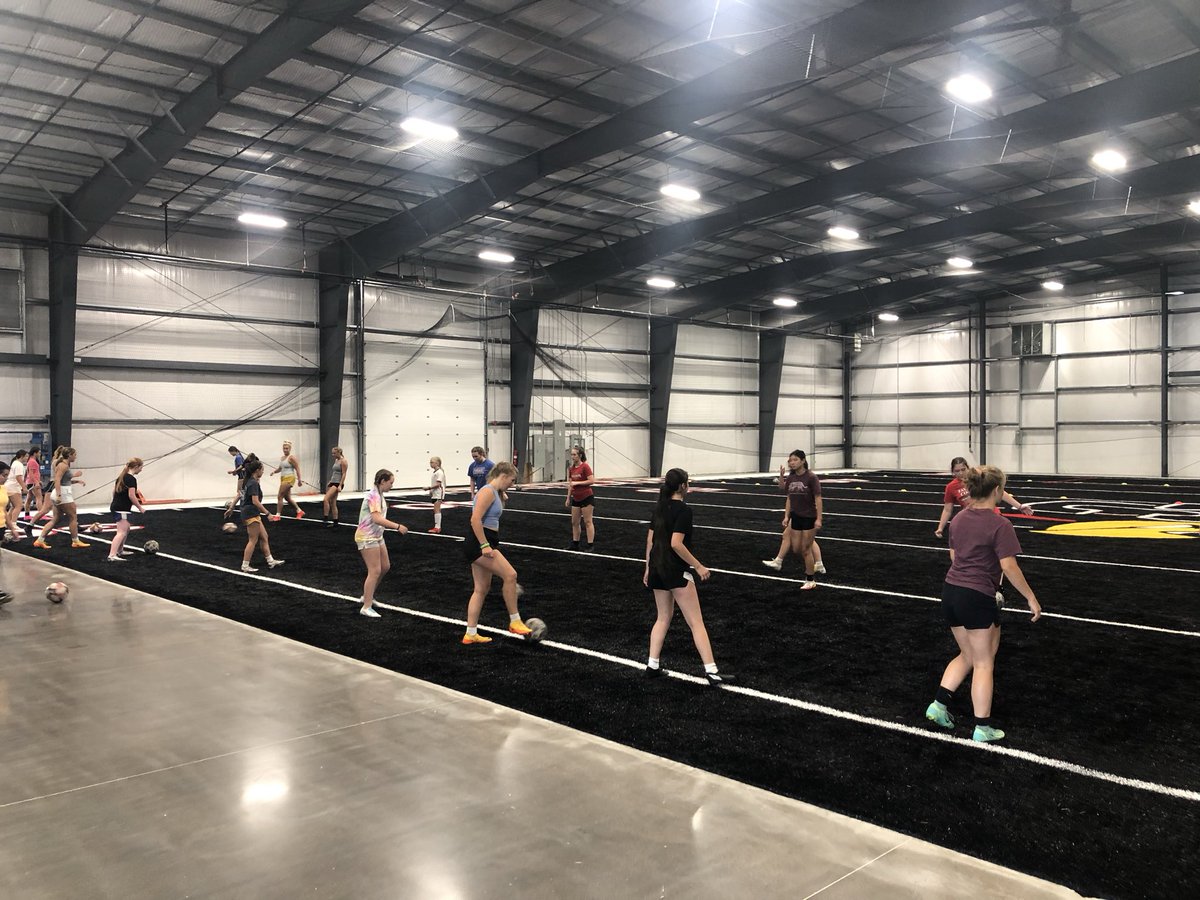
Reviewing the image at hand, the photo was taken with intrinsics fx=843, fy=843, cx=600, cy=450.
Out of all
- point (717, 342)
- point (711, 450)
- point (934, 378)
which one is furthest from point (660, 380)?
point (934, 378)

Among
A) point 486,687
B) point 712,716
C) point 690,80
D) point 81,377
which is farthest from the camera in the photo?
point 81,377

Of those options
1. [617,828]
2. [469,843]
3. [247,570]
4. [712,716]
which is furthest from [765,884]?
[247,570]

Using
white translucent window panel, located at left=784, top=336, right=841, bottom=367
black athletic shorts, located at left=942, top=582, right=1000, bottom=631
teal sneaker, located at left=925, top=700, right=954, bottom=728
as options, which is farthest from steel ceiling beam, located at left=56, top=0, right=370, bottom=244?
white translucent window panel, located at left=784, top=336, right=841, bottom=367

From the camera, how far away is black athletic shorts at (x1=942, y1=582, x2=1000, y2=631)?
5836 millimetres

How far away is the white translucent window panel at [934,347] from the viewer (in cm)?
4109

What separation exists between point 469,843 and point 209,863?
4.13ft

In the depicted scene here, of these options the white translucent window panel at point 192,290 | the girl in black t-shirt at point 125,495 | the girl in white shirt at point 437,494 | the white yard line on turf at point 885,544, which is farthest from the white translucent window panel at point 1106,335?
the girl in black t-shirt at point 125,495

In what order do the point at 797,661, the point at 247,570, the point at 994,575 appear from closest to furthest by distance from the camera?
1. the point at 994,575
2. the point at 797,661
3. the point at 247,570

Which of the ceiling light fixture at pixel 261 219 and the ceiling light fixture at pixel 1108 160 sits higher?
the ceiling light fixture at pixel 1108 160

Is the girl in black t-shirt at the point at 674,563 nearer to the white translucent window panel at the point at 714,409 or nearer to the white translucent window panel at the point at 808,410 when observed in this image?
the white translucent window panel at the point at 714,409

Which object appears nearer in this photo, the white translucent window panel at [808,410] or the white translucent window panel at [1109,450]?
the white translucent window panel at [1109,450]

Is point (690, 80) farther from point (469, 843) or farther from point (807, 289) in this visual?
point (807, 289)

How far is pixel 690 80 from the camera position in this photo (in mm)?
16766

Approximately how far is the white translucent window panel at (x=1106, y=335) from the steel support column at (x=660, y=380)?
17.4 metres
